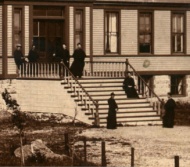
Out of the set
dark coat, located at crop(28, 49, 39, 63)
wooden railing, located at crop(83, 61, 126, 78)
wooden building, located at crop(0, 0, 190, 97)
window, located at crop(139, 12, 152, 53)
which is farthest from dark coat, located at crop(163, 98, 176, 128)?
window, located at crop(139, 12, 152, 53)

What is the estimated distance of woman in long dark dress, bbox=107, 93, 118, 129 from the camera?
2978cm

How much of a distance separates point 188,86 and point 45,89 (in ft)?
36.2

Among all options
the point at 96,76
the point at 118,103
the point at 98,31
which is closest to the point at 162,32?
the point at 98,31

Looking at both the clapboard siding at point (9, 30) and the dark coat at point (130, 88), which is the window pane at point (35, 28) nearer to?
the clapboard siding at point (9, 30)

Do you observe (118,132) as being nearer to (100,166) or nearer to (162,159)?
(162,159)

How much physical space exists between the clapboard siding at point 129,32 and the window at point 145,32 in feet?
1.32

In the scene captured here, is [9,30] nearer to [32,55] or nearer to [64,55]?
[32,55]

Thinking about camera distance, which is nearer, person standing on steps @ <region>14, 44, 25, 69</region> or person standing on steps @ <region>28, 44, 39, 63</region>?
person standing on steps @ <region>14, 44, 25, 69</region>

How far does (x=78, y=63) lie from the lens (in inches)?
1359

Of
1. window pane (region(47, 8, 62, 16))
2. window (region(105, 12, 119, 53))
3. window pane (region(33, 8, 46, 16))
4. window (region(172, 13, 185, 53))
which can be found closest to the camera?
window pane (region(33, 8, 46, 16))

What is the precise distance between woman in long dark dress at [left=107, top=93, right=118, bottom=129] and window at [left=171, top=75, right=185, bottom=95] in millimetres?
11545

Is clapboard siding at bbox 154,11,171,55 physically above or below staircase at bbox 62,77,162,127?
above

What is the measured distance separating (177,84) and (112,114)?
1236 cm

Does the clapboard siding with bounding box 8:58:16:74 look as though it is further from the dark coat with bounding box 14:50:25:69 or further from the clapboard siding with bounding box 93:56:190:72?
the clapboard siding with bounding box 93:56:190:72
